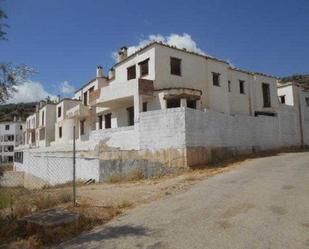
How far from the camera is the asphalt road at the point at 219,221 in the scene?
6.57 m

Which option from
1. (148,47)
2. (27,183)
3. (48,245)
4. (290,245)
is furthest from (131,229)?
(27,183)

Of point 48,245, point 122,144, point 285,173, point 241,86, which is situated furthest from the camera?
point 241,86

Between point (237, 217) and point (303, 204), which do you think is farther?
point (303, 204)

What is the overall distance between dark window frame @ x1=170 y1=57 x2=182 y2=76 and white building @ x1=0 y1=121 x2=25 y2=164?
6668 centimetres

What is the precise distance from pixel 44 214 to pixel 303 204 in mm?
6742

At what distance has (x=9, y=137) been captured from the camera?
8331cm

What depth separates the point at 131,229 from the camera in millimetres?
7719

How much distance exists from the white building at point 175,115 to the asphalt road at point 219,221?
5968 millimetres

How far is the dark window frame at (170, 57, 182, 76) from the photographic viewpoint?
2420 cm

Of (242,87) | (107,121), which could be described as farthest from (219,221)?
(242,87)

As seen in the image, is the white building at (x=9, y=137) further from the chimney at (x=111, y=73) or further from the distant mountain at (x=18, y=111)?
the chimney at (x=111, y=73)

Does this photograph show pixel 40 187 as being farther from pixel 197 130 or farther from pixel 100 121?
pixel 197 130

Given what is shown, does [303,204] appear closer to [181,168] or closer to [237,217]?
[237,217]

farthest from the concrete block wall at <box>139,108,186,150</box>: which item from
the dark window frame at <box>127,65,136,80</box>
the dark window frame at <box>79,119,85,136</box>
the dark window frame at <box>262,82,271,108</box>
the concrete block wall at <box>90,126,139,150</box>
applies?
the dark window frame at <box>79,119,85,136</box>
